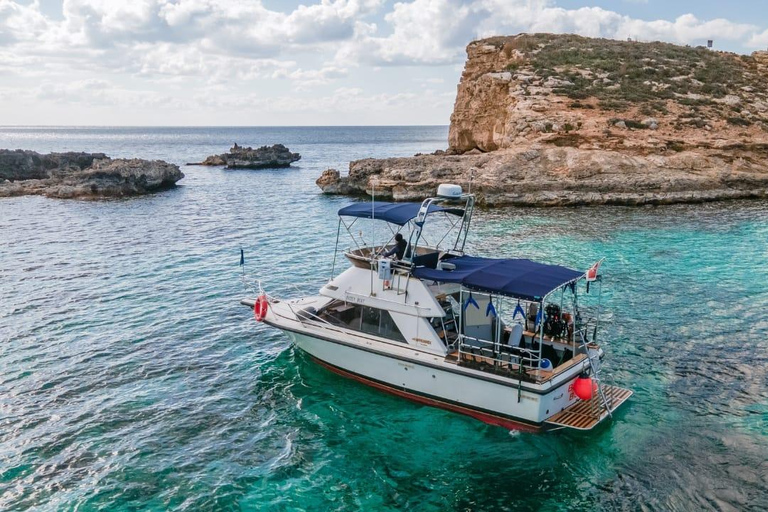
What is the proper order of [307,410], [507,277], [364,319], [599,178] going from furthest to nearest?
[599,178] < [364,319] < [307,410] < [507,277]

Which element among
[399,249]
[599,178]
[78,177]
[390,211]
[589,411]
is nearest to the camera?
[589,411]

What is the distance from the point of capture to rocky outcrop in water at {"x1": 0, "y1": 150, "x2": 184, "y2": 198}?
185 feet

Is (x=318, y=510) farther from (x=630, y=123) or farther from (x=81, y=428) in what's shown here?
(x=630, y=123)

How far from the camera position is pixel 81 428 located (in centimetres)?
1477

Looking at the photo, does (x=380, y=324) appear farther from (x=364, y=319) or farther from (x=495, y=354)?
(x=495, y=354)

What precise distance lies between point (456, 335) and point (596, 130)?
37805 mm

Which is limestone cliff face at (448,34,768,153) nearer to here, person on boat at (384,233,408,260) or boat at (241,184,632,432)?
person on boat at (384,233,408,260)

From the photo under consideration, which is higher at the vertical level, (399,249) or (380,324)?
(399,249)

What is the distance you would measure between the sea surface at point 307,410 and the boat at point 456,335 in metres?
0.56

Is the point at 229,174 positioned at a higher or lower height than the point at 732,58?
lower

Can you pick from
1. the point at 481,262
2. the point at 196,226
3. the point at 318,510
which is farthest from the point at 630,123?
the point at 318,510

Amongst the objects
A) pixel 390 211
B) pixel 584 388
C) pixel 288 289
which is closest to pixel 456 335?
pixel 584 388

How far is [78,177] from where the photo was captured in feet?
192

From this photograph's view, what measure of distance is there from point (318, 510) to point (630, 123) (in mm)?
46628
